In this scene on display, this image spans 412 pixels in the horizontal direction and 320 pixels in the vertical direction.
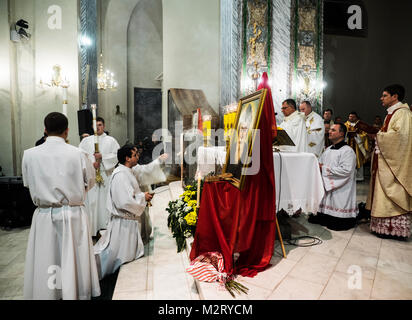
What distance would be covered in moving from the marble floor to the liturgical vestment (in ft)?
0.89

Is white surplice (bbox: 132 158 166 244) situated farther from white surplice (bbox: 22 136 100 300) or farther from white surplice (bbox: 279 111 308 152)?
white surplice (bbox: 279 111 308 152)

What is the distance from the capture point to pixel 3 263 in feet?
12.1

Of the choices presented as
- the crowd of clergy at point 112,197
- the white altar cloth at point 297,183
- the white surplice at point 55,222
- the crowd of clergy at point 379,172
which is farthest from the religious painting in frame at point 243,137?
the white surplice at point 55,222

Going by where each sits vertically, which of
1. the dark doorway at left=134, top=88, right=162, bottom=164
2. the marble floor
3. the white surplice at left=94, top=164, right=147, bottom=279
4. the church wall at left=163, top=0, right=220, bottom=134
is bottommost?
the marble floor

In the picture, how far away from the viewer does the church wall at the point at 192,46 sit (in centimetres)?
898

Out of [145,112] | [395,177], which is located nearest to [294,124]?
[395,177]

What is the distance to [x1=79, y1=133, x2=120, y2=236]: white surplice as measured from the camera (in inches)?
187

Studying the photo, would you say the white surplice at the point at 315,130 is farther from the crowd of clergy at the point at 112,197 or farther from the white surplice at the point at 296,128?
the white surplice at the point at 296,128

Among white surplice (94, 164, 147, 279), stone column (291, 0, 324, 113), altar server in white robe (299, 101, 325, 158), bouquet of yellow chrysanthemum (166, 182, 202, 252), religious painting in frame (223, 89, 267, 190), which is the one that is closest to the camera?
religious painting in frame (223, 89, 267, 190)

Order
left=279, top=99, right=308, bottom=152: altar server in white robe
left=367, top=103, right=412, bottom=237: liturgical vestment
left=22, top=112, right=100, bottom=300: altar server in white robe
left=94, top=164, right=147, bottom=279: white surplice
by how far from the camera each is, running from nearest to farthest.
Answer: left=22, top=112, right=100, bottom=300: altar server in white robe < left=94, top=164, right=147, bottom=279: white surplice < left=367, top=103, right=412, bottom=237: liturgical vestment < left=279, top=99, right=308, bottom=152: altar server in white robe

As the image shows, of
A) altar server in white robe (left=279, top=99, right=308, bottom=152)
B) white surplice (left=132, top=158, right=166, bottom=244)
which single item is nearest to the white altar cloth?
white surplice (left=132, top=158, right=166, bottom=244)
